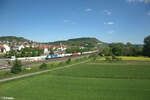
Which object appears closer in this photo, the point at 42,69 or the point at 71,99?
the point at 71,99

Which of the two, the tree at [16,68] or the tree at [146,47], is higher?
the tree at [146,47]

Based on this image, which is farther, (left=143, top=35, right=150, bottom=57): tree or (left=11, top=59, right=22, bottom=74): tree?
(left=143, top=35, right=150, bottom=57): tree

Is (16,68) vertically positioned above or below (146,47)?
below

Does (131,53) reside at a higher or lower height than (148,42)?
lower

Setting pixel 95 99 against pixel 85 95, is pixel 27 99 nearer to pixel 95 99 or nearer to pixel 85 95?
pixel 85 95

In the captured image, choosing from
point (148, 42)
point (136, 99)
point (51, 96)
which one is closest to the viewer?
point (136, 99)

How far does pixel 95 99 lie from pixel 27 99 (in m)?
7.27

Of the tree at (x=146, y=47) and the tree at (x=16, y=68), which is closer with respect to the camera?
the tree at (x=16, y=68)

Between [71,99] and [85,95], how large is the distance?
1.95m

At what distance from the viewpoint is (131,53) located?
7762 cm

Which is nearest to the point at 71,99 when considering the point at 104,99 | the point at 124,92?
the point at 104,99

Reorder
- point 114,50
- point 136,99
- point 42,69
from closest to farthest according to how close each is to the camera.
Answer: point 136,99 < point 42,69 < point 114,50

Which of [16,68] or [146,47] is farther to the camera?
[146,47]

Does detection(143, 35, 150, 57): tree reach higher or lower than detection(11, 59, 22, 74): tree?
higher
